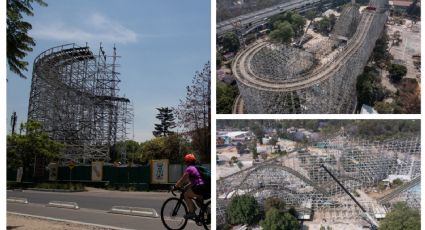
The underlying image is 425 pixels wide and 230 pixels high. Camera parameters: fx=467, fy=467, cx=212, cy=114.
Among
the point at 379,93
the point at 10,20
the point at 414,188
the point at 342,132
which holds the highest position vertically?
the point at 10,20

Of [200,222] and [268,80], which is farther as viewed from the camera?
[200,222]

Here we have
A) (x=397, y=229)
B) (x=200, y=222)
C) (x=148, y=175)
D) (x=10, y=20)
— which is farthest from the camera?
(x=148, y=175)

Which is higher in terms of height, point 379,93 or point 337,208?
point 379,93

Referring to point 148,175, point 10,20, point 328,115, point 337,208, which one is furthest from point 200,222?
point 148,175

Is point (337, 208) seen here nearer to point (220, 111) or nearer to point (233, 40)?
point (220, 111)

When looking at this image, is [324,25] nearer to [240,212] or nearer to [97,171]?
[240,212]

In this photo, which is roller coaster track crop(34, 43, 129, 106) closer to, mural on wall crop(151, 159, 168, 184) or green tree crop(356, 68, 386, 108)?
mural on wall crop(151, 159, 168, 184)

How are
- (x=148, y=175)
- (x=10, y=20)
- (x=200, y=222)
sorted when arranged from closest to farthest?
(x=200, y=222)
(x=10, y=20)
(x=148, y=175)

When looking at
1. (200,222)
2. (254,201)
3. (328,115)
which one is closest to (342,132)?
(328,115)

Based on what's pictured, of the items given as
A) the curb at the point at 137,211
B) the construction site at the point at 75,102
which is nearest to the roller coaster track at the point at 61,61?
the construction site at the point at 75,102
